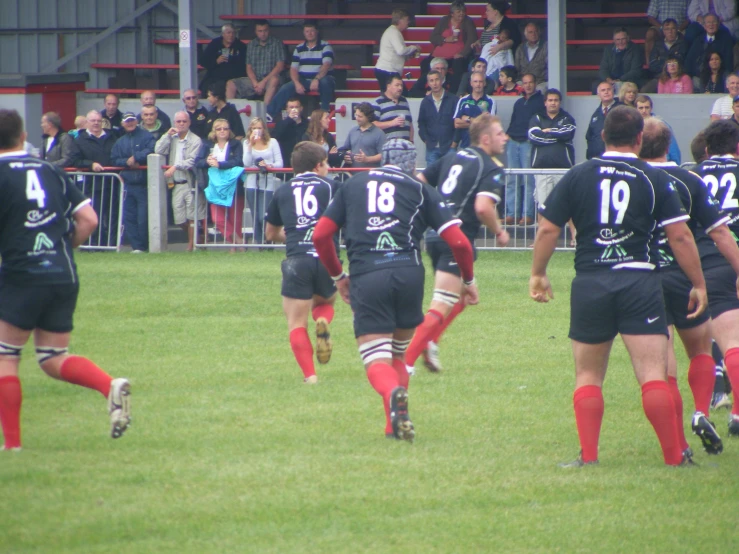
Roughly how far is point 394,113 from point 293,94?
2.81m

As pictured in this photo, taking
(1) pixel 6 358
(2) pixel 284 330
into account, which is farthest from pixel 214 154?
(1) pixel 6 358

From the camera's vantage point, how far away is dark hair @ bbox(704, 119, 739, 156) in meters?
6.70

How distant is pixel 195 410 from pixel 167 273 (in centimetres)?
689

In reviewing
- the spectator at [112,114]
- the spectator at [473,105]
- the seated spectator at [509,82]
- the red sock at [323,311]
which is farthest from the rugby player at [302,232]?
the seated spectator at [509,82]

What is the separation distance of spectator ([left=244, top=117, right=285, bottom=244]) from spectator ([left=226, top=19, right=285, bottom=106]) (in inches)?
145

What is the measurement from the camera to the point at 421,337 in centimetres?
802

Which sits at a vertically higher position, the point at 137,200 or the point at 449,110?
the point at 449,110

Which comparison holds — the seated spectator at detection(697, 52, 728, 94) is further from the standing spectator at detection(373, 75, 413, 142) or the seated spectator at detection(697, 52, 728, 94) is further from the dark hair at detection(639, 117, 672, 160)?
the dark hair at detection(639, 117, 672, 160)

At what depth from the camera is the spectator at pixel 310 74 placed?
18.7 meters

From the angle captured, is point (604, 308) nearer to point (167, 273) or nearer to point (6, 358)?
point (6, 358)

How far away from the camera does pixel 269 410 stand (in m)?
7.27

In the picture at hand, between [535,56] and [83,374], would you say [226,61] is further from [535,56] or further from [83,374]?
[83,374]

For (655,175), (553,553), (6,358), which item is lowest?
(553,553)

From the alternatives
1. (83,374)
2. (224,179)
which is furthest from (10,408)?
(224,179)
